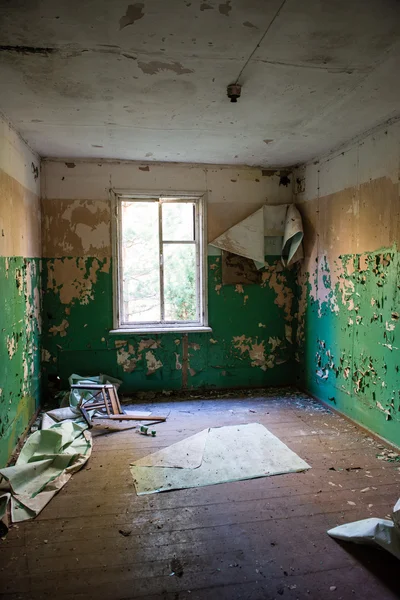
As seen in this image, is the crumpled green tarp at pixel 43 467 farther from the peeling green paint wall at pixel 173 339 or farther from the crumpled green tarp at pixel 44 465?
the peeling green paint wall at pixel 173 339

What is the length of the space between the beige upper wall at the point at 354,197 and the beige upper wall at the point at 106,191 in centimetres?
68

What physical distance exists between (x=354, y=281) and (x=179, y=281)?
1.95m

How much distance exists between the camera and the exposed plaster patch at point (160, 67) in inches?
87.7

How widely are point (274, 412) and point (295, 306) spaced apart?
137 centimetres

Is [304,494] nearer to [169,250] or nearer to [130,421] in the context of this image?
[130,421]

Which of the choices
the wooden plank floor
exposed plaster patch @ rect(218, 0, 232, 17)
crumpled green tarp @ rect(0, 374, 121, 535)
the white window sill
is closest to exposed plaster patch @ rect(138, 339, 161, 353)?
the white window sill

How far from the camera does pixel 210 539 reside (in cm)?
219

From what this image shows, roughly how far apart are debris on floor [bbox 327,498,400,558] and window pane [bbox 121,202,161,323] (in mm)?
3058

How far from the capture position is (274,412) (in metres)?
4.11

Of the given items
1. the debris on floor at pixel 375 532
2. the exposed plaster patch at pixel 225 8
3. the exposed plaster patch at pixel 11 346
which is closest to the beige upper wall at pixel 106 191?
the exposed plaster patch at pixel 11 346

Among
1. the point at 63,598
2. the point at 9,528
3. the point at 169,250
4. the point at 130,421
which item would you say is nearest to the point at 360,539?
the point at 63,598

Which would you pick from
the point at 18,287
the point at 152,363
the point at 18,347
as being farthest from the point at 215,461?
the point at 18,287

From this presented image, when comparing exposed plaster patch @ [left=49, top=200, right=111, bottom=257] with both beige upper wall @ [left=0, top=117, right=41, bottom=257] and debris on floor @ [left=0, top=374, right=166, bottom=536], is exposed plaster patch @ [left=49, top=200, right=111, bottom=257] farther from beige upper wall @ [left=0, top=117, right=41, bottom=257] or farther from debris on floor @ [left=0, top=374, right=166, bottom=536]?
debris on floor @ [left=0, top=374, right=166, bottom=536]

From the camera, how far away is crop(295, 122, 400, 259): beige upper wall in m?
3.20
